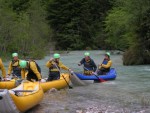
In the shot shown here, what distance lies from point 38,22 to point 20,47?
262 inches

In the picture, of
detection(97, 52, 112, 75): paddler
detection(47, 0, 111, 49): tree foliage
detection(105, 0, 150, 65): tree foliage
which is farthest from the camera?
detection(47, 0, 111, 49): tree foliage

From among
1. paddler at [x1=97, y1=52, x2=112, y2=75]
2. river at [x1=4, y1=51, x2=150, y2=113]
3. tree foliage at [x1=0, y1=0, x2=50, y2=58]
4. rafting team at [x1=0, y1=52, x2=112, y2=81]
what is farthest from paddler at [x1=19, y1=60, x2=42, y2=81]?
tree foliage at [x1=0, y1=0, x2=50, y2=58]

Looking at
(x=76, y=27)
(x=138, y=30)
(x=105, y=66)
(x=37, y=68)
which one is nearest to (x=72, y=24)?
(x=76, y=27)

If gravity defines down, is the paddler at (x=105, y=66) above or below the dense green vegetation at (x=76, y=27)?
below

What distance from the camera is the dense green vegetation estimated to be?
28.9m

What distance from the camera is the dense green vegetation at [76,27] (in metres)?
28.9

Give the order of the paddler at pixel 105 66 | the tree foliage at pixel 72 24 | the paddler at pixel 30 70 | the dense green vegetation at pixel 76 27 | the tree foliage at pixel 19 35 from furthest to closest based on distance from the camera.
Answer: the tree foliage at pixel 72 24, the tree foliage at pixel 19 35, the dense green vegetation at pixel 76 27, the paddler at pixel 105 66, the paddler at pixel 30 70

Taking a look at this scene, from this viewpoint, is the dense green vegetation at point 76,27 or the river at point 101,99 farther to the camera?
the dense green vegetation at point 76,27

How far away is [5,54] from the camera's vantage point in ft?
112

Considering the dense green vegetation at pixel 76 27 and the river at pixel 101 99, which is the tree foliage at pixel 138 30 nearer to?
the dense green vegetation at pixel 76 27

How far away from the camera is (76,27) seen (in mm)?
56844

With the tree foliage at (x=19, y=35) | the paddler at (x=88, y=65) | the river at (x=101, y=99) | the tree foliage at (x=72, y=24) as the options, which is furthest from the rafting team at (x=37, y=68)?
the tree foliage at (x=72, y=24)

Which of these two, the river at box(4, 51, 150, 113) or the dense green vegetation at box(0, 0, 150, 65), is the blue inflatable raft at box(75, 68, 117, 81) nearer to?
the river at box(4, 51, 150, 113)

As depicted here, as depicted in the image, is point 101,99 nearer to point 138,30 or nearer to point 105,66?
point 105,66
